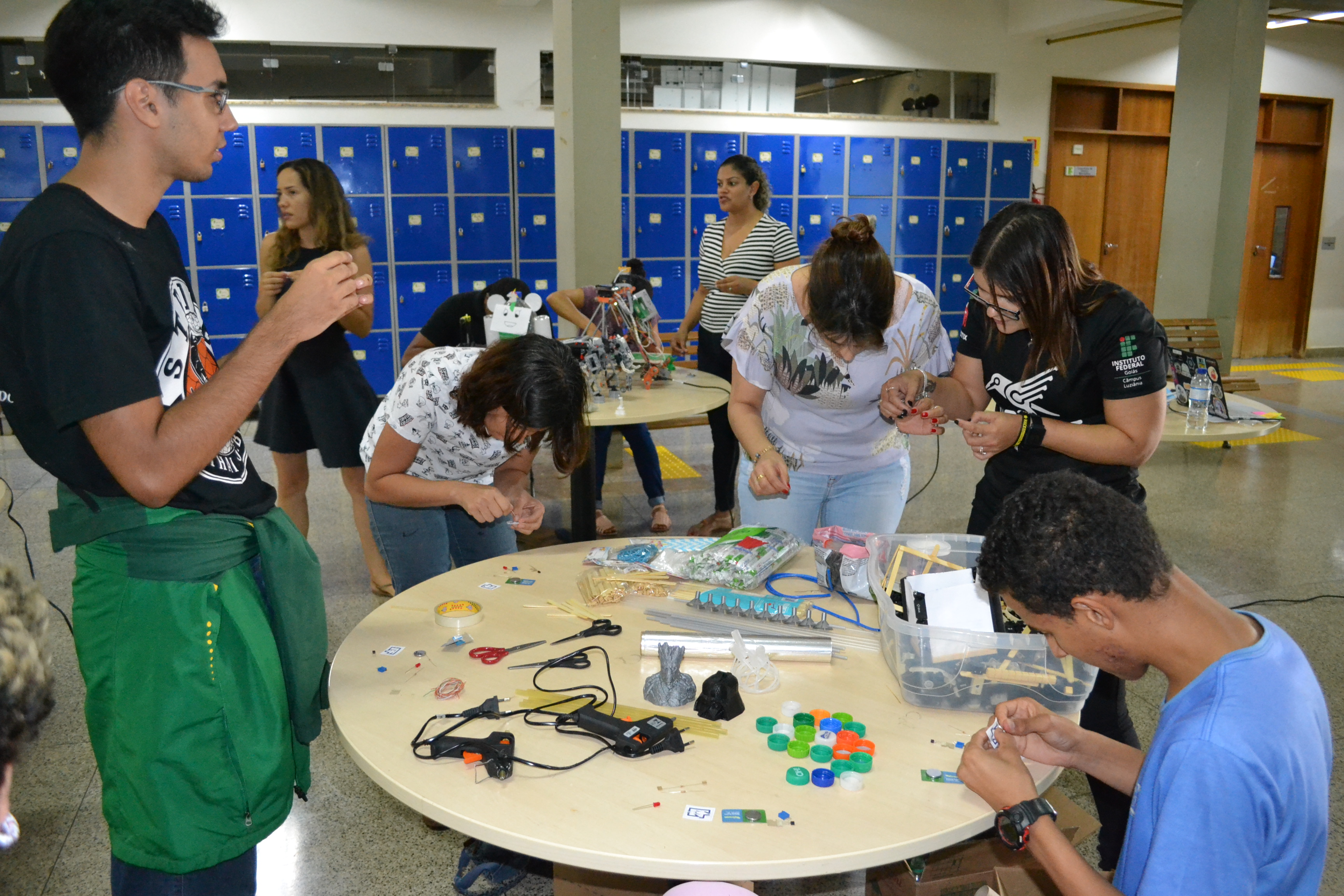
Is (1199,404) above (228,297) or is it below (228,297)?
below

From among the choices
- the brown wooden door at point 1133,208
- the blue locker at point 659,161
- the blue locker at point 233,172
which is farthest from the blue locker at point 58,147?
the brown wooden door at point 1133,208

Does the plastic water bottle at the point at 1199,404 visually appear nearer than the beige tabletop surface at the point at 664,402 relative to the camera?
No

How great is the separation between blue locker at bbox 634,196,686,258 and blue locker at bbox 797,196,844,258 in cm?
110

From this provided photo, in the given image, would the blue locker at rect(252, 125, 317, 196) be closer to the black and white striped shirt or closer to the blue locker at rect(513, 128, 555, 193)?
the blue locker at rect(513, 128, 555, 193)

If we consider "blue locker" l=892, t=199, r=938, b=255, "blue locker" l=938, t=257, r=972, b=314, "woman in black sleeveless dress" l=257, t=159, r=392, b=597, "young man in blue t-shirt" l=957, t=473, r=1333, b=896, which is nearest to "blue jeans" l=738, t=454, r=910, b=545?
"young man in blue t-shirt" l=957, t=473, r=1333, b=896

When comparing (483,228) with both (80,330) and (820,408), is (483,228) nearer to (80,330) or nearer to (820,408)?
(820,408)

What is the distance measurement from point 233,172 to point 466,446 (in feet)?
18.7

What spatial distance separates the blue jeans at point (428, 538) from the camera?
2.25 metres

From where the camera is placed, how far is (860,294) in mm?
2029

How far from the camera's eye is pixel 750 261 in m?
4.38

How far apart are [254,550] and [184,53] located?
66cm

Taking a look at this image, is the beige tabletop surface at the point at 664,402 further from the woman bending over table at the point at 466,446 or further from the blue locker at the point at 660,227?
the blue locker at the point at 660,227

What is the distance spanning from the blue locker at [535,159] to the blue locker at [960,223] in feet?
12.0

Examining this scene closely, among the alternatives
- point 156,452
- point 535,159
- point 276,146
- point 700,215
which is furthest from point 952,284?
point 156,452
